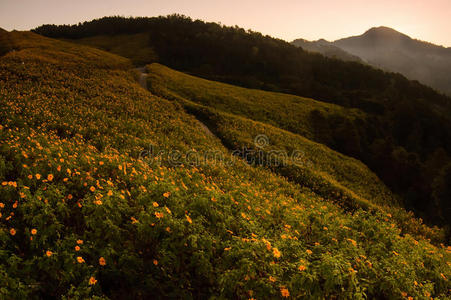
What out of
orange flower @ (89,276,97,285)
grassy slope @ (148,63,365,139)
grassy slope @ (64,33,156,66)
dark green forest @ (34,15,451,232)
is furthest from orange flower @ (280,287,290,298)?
grassy slope @ (64,33,156,66)

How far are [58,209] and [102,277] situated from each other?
6.41ft

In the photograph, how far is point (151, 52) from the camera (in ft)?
289

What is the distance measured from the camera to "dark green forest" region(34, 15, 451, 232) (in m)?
36.2

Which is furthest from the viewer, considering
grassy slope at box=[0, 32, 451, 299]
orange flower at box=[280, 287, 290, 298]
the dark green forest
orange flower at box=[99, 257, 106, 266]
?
the dark green forest

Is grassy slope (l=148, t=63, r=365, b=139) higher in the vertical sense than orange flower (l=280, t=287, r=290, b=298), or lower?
higher

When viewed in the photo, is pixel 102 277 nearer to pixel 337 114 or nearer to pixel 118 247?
pixel 118 247

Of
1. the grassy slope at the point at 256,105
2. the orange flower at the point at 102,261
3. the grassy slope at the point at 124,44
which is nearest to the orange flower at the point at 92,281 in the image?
the orange flower at the point at 102,261

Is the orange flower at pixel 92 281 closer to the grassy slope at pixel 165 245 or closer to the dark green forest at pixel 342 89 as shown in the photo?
the grassy slope at pixel 165 245

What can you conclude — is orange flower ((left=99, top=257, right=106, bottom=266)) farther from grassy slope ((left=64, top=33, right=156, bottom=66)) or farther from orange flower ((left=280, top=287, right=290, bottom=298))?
grassy slope ((left=64, top=33, right=156, bottom=66))

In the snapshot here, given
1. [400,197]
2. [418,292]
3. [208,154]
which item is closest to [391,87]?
[400,197]

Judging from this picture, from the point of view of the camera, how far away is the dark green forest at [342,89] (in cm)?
3619

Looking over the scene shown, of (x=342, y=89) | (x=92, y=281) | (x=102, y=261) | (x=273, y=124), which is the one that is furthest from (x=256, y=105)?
(x=342, y=89)

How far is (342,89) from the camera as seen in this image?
93188mm

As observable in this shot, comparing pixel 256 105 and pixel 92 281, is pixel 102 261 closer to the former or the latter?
pixel 92 281
